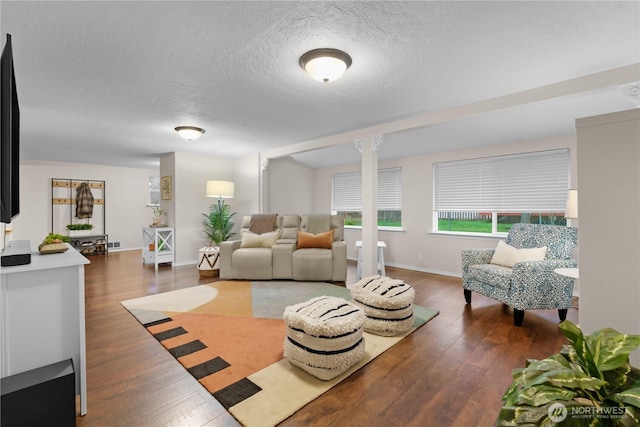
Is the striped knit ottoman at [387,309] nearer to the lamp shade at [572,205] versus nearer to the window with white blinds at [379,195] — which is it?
the lamp shade at [572,205]

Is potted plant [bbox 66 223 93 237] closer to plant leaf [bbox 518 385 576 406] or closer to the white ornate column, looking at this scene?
the white ornate column

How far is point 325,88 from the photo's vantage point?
8.89 feet

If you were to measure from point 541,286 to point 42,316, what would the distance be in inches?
143

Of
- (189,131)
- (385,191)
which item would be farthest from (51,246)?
(385,191)

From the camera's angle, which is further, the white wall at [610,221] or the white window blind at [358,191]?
the white window blind at [358,191]

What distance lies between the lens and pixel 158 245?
17.6 ft

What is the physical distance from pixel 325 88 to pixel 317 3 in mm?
1150

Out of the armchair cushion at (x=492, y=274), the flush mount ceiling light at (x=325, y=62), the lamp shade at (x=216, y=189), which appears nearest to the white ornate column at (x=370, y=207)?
the armchair cushion at (x=492, y=274)

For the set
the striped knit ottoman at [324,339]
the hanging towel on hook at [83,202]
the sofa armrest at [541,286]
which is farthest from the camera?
the hanging towel on hook at [83,202]

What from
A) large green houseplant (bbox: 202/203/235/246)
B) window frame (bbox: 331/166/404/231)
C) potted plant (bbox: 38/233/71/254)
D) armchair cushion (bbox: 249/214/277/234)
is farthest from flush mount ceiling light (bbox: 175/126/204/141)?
window frame (bbox: 331/166/404/231)

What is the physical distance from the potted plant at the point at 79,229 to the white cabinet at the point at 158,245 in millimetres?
2298

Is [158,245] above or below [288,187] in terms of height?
below

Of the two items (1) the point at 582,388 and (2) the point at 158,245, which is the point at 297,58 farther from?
(2) the point at 158,245

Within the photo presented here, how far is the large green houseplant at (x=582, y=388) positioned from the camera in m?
0.77
